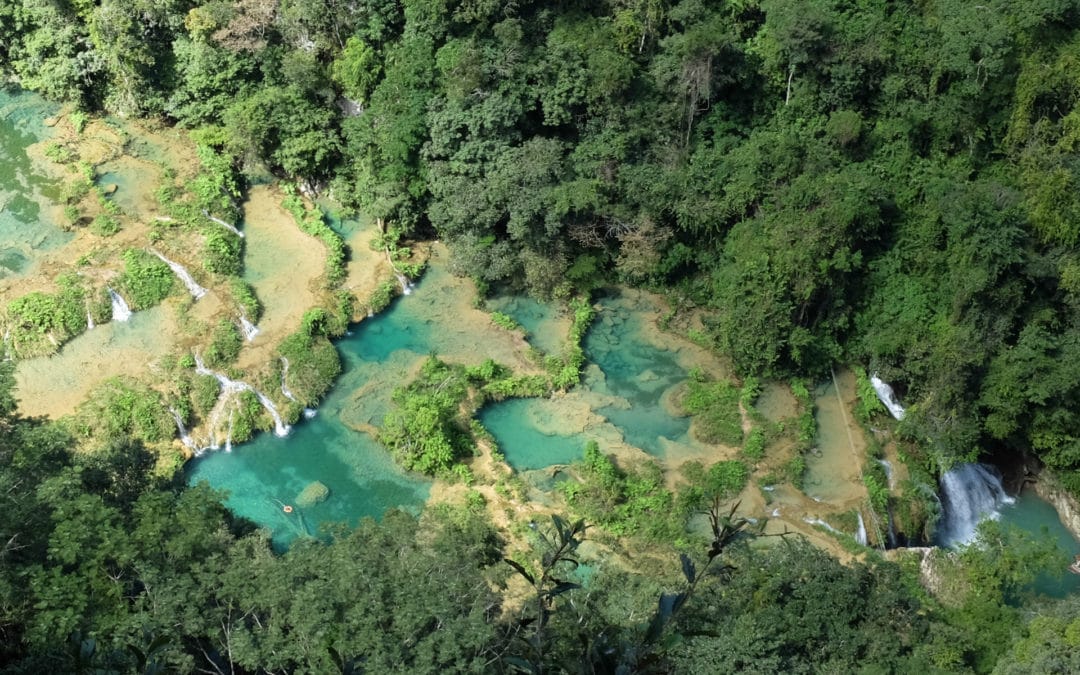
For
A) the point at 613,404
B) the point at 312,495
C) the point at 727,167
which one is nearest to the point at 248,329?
the point at 312,495

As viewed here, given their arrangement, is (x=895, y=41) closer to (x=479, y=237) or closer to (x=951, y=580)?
(x=479, y=237)

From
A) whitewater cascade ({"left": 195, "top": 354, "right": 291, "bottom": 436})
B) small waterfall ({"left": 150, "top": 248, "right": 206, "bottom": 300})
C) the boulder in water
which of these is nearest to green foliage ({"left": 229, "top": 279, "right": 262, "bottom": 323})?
small waterfall ({"left": 150, "top": 248, "right": 206, "bottom": 300})

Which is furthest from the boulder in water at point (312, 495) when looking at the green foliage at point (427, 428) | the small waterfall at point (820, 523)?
the small waterfall at point (820, 523)

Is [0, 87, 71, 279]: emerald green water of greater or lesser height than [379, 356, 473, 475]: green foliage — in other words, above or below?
above

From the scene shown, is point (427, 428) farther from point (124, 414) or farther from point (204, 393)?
point (124, 414)

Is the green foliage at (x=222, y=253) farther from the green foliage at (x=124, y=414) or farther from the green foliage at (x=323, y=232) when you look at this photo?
the green foliage at (x=124, y=414)

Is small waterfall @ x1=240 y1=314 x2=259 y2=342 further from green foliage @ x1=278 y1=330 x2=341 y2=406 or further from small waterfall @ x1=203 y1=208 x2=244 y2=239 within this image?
small waterfall @ x1=203 y1=208 x2=244 y2=239

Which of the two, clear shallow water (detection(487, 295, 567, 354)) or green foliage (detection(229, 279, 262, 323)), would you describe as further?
clear shallow water (detection(487, 295, 567, 354))

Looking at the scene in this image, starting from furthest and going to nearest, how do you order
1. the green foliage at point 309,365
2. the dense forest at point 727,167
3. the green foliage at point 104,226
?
the green foliage at point 104,226 → the green foliage at point 309,365 → the dense forest at point 727,167
